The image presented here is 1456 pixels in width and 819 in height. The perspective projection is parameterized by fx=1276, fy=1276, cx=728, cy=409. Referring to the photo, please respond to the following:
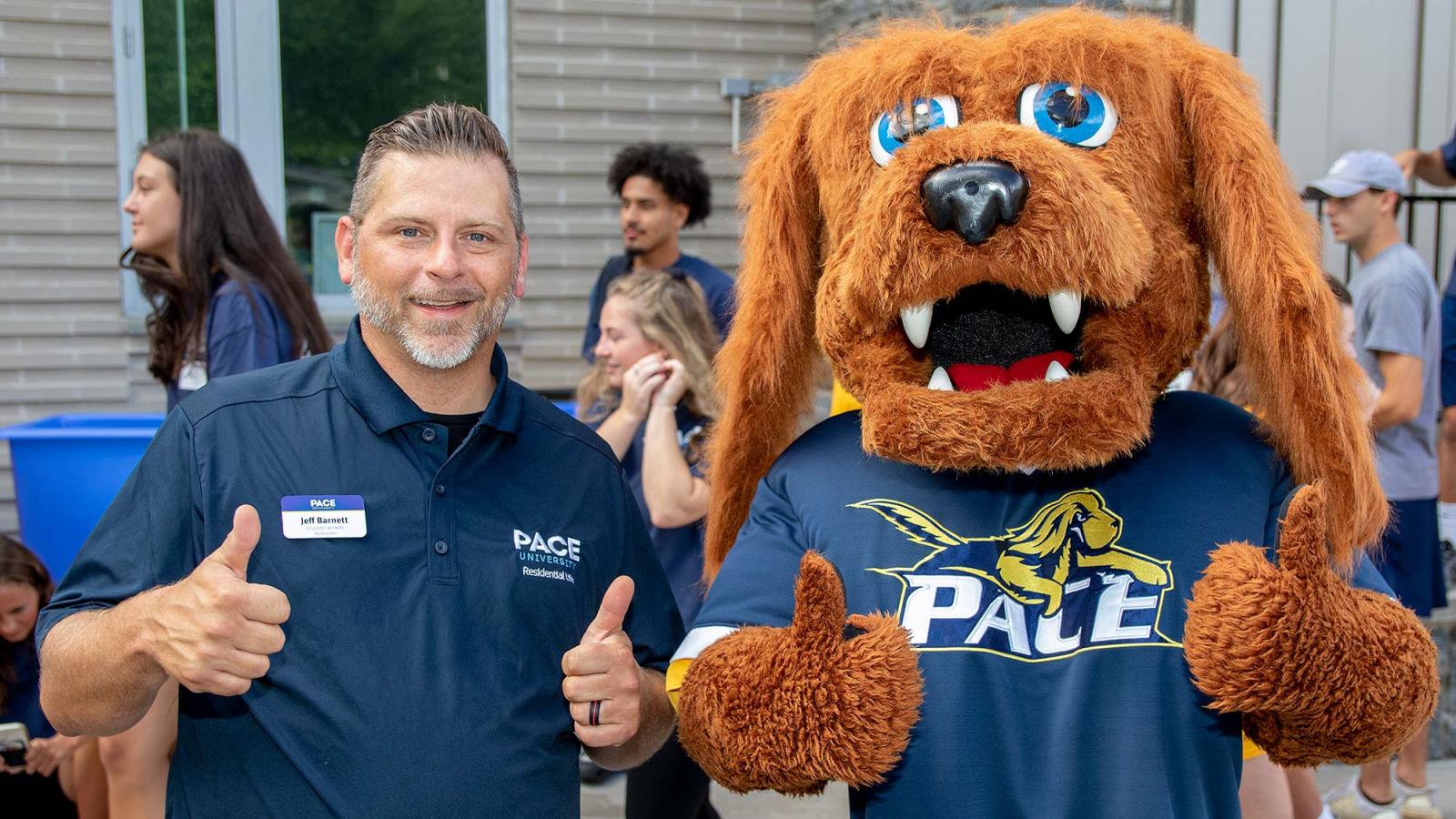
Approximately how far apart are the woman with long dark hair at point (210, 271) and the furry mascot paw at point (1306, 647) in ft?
8.13

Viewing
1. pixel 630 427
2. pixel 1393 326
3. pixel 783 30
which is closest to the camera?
pixel 630 427

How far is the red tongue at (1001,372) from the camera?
6.02 ft

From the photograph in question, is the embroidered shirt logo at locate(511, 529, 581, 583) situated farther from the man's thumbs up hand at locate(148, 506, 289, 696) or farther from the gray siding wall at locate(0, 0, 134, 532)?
the gray siding wall at locate(0, 0, 134, 532)

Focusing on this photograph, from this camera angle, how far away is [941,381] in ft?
6.04

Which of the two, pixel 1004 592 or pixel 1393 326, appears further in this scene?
pixel 1393 326

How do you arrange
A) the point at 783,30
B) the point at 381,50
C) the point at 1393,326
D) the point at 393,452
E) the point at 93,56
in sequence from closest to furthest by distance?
the point at 393,452, the point at 1393,326, the point at 93,56, the point at 381,50, the point at 783,30

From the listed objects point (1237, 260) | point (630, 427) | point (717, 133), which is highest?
point (717, 133)

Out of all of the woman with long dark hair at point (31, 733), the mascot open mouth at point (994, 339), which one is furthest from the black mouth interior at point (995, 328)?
the woman with long dark hair at point (31, 733)

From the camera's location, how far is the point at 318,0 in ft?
19.7

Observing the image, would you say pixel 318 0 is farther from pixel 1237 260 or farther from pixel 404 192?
pixel 1237 260

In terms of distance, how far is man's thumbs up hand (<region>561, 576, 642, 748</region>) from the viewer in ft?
6.31

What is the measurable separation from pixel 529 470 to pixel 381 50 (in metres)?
4.62

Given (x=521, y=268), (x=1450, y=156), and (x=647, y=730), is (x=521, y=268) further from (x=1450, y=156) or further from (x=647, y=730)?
(x=1450, y=156)

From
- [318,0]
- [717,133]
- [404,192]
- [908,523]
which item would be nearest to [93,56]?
[318,0]
